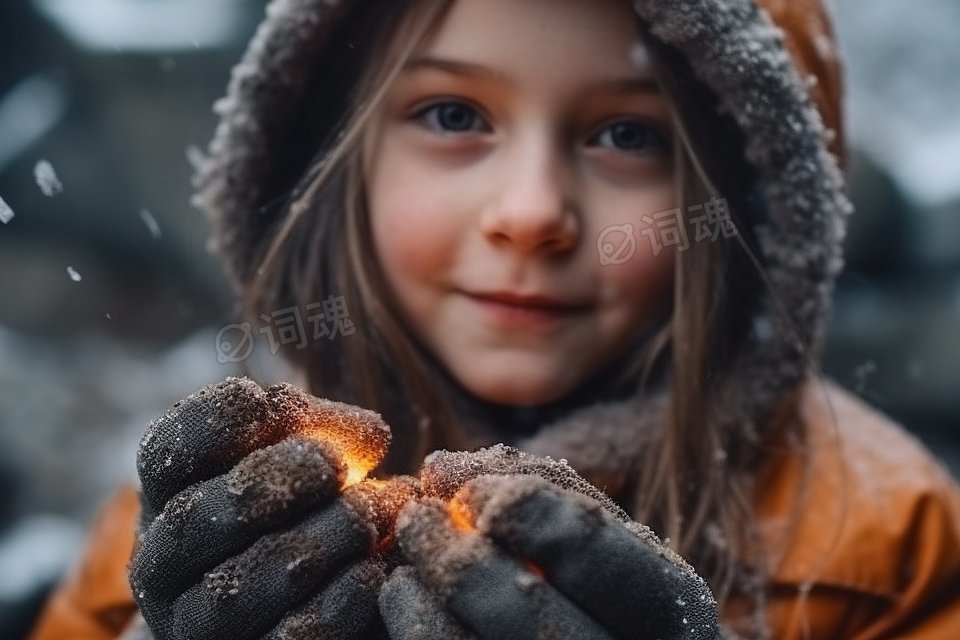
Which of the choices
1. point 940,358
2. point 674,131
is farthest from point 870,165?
point 674,131

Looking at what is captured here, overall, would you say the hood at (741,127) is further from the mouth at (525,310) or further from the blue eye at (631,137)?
the mouth at (525,310)

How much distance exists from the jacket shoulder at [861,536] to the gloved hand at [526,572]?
1.43 feet

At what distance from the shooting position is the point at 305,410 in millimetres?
632

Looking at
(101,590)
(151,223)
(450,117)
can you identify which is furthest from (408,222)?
(151,223)

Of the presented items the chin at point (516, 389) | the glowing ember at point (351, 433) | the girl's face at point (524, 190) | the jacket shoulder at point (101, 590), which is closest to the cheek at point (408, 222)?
the girl's face at point (524, 190)

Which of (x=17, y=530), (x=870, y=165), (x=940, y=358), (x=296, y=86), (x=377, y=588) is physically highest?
(x=296, y=86)

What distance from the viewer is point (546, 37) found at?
0.87 m

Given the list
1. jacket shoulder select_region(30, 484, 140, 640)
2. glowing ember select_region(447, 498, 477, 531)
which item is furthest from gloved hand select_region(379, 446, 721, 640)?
jacket shoulder select_region(30, 484, 140, 640)

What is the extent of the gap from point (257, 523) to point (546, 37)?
1.59 ft

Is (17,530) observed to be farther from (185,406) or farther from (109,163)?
(185,406)

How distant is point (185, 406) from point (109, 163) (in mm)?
1781

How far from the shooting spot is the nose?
0.85 metres

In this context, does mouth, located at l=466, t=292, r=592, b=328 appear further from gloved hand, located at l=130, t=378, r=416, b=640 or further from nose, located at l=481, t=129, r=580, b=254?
gloved hand, located at l=130, t=378, r=416, b=640

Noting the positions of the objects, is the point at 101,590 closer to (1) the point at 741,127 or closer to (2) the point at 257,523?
(2) the point at 257,523
